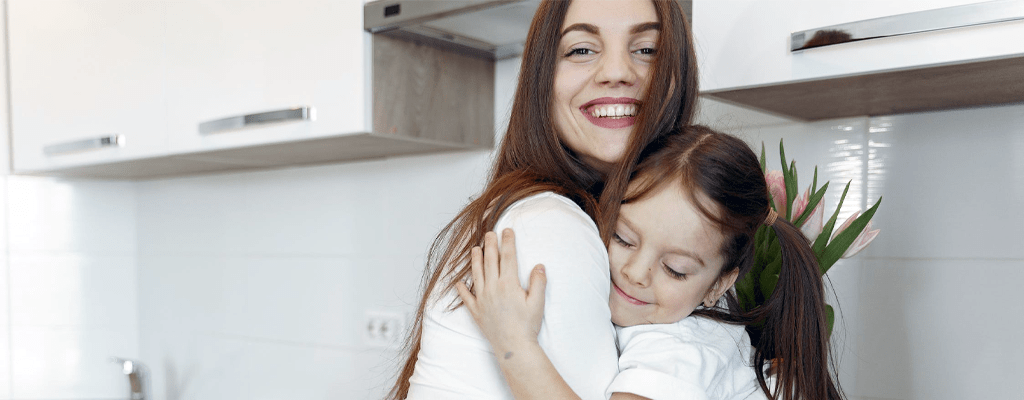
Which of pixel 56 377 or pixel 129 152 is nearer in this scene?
pixel 129 152

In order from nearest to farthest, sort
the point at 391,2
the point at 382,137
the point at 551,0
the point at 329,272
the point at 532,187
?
the point at 532,187 < the point at 551,0 < the point at 391,2 < the point at 382,137 < the point at 329,272

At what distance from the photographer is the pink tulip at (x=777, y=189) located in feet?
2.97

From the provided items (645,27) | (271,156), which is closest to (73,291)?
(271,156)

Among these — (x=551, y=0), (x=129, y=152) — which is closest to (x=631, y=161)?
(x=551, y=0)

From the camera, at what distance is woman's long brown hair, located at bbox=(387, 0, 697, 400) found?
32.1 inches

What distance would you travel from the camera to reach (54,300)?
2.07 m

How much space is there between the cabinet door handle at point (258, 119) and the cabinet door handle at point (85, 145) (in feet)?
1.00

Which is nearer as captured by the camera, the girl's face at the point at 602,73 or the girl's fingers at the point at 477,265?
the girl's fingers at the point at 477,265

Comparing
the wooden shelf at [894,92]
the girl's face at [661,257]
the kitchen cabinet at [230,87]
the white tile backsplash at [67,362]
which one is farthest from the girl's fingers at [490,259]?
the white tile backsplash at [67,362]

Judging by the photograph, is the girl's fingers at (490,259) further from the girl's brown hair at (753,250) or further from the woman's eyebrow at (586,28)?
the woman's eyebrow at (586,28)

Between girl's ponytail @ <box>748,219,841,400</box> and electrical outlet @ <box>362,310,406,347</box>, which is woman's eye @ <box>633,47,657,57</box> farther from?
electrical outlet @ <box>362,310,406,347</box>

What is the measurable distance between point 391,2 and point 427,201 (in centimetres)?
52

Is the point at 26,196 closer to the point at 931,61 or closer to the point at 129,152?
the point at 129,152

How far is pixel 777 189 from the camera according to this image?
2.98 ft
